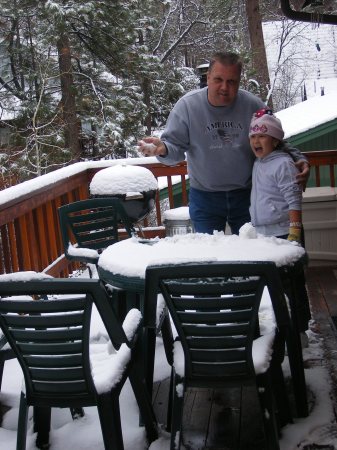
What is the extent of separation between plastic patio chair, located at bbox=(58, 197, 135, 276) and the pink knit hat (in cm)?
A: 114

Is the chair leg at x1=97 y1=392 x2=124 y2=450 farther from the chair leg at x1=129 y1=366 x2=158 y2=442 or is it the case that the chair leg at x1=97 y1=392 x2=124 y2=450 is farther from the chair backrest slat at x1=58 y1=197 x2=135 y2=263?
the chair backrest slat at x1=58 y1=197 x2=135 y2=263

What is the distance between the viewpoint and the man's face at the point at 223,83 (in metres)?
3.26

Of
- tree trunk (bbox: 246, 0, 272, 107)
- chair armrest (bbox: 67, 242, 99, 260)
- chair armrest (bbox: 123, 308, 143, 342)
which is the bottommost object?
chair armrest (bbox: 123, 308, 143, 342)

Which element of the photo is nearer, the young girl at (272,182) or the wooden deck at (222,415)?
the wooden deck at (222,415)

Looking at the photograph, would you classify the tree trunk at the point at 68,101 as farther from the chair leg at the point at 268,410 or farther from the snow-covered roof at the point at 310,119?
the chair leg at the point at 268,410

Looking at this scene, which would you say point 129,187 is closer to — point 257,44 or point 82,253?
point 82,253

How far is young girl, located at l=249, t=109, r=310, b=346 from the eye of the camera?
309 centimetres

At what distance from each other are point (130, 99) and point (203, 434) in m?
14.5

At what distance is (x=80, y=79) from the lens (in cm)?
1628

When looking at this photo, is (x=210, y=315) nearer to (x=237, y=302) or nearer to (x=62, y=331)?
(x=237, y=302)

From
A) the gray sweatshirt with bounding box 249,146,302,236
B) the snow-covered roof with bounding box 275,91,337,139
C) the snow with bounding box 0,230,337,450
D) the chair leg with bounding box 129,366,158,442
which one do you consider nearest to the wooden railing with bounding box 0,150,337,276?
the snow with bounding box 0,230,337,450

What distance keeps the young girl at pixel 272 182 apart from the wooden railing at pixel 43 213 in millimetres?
1690

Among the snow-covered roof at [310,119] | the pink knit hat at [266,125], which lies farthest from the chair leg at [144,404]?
the snow-covered roof at [310,119]

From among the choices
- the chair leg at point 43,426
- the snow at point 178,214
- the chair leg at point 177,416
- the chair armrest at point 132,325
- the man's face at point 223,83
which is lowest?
the chair leg at point 43,426
